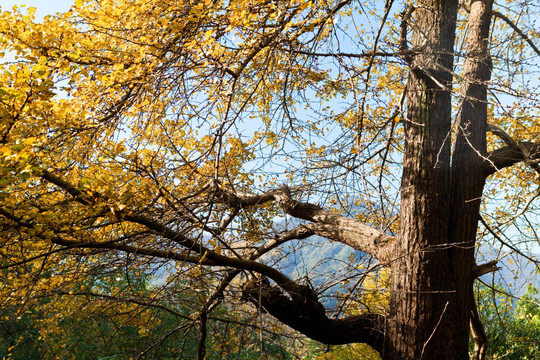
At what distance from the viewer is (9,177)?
2.29m

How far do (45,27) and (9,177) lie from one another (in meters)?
2.10

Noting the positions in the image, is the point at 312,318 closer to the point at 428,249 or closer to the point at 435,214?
the point at 428,249

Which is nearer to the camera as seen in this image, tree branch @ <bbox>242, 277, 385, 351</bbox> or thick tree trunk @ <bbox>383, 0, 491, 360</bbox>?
thick tree trunk @ <bbox>383, 0, 491, 360</bbox>

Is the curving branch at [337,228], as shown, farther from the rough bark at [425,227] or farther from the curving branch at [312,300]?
the rough bark at [425,227]

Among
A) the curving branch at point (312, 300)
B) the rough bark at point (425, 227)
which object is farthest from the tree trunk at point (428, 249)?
the curving branch at point (312, 300)

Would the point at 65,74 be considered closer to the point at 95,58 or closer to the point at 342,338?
the point at 95,58

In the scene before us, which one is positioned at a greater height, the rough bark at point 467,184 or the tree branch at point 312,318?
the rough bark at point 467,184

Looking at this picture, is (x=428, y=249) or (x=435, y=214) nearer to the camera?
(x=428, y=249)

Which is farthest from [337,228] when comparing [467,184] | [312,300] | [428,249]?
[467,184]

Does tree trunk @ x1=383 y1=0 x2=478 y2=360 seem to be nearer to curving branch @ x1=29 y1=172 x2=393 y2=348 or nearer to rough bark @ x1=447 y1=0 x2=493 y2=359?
rough bark @ x1=447 y1=0 x2=493 y2=359

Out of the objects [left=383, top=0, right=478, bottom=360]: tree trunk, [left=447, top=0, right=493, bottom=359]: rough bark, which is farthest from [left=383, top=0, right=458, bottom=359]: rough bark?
[left=447, top=0, right=493, bottom=359]: rough bark

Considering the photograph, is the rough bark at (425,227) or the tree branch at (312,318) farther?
the tree branch at (312,318)

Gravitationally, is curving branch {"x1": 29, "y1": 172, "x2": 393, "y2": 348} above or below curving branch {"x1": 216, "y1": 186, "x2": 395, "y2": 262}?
below

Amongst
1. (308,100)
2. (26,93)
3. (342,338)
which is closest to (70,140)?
(26,93)
